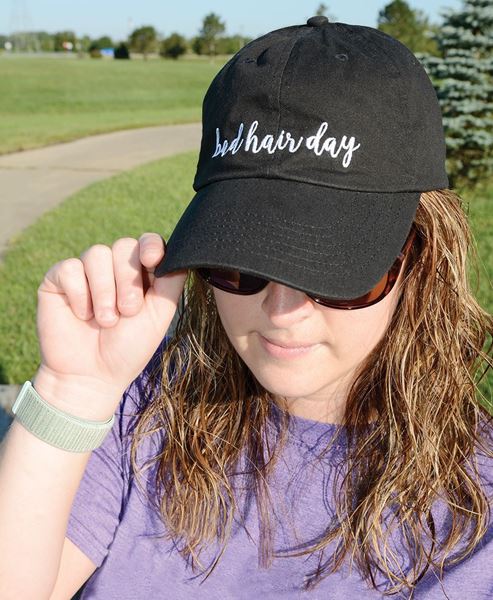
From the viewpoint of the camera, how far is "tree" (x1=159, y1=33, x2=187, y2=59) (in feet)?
227

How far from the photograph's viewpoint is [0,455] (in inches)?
58.7

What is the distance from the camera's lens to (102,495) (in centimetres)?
167

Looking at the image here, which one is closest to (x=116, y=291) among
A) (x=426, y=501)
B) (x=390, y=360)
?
(x=390, y=360)

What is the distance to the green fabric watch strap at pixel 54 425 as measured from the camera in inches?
57.6

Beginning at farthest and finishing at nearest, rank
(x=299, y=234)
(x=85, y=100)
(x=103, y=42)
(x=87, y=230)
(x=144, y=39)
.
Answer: (x=103, y=42)
(x=144, y=39)
(x=85, y=100)
(x=87, y=230)
(x=299, y=234)

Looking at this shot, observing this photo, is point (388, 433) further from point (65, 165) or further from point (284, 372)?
point (65, 165)

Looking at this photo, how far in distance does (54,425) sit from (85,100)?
25.0m

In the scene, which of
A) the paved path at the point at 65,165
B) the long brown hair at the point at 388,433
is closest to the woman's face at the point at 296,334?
the long brown hair at the point at 388,433

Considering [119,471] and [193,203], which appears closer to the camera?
[193,203]

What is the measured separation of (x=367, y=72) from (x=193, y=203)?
401mm

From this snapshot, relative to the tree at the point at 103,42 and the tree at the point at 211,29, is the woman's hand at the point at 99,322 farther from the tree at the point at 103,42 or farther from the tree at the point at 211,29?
the tree at the point at 103,42

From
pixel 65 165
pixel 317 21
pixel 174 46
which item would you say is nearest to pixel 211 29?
pixel 174 46

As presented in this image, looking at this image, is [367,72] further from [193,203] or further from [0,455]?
[0,455]

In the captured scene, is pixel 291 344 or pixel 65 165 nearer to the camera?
pixel 291 344
